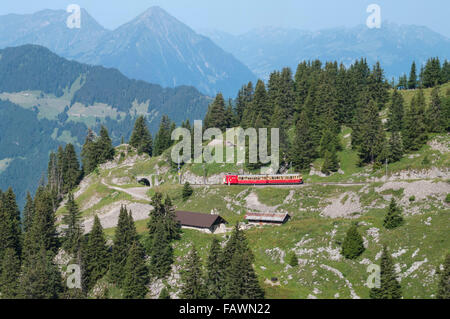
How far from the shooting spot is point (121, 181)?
130 metres

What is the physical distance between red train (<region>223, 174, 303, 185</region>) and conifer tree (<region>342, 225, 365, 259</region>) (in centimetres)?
3496

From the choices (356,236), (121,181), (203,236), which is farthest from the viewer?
(121,181)

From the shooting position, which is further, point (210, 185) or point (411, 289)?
point (210, 185)

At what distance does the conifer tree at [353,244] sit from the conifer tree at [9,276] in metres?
51.2

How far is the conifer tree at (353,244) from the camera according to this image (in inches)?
2492

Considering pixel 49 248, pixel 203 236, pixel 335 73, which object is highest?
pixel 335 73

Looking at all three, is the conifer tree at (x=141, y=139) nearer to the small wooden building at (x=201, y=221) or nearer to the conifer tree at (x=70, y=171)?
the conifer tree at (x=70, y=171)

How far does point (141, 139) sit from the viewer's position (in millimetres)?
151875

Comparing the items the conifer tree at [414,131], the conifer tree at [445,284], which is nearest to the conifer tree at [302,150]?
the conifer tree at [414,131]

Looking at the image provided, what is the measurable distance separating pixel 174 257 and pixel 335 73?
84995 mm

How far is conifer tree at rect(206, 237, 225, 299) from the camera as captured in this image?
5869cm

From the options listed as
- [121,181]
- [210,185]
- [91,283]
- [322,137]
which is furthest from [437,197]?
[121,181]

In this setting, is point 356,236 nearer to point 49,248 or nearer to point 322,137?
point 322,137

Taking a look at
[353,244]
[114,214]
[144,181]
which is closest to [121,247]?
[353,244]
